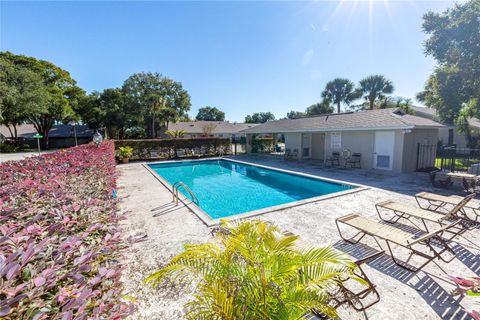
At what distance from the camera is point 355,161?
15.0 metres

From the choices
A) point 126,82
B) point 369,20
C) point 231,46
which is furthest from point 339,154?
point 126,82

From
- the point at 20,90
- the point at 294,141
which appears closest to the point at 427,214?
the point at 294,141

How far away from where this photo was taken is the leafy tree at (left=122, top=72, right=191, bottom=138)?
38562mm

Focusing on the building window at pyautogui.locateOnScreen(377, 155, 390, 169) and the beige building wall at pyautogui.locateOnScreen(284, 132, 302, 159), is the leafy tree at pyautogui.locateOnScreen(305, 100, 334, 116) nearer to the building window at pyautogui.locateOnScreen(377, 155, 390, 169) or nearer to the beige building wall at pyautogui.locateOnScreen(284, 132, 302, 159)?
the beige building wall at pyautogui.locateOnScreen(284, 132, 302, 159)

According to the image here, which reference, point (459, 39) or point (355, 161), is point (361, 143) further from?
point (459, 39)

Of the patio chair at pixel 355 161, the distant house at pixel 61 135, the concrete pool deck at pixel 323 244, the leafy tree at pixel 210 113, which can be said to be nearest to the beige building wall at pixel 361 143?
the patio chair at pixel 355 161

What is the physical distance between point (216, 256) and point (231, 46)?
18.1m

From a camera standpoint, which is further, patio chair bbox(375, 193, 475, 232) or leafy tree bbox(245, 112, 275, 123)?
leafy tree bbox(245, 112, 275, 123)

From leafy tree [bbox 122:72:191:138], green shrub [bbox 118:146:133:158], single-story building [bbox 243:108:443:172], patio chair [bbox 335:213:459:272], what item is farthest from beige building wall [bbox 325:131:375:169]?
leafy tree [bbox 122:72:191:138]

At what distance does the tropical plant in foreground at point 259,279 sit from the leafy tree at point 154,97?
40.3m

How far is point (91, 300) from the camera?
135 centimetres

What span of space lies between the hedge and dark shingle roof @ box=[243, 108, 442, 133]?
706 cm

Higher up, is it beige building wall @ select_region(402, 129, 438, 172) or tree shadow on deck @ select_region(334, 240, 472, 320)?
beige building wall @ select_region(402, 129, 438, 172)

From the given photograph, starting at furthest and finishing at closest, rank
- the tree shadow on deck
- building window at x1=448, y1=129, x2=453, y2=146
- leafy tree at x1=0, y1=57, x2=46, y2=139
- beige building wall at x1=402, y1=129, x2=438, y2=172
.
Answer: building window at x1=448, y1=129, x2=453, y2=146 → leafy tree at x1=0, y1=57, x2=46, y2=139 → beige building wall at x1=402, y1=129, x2=438, y2=172 → the tree shadow on deck
